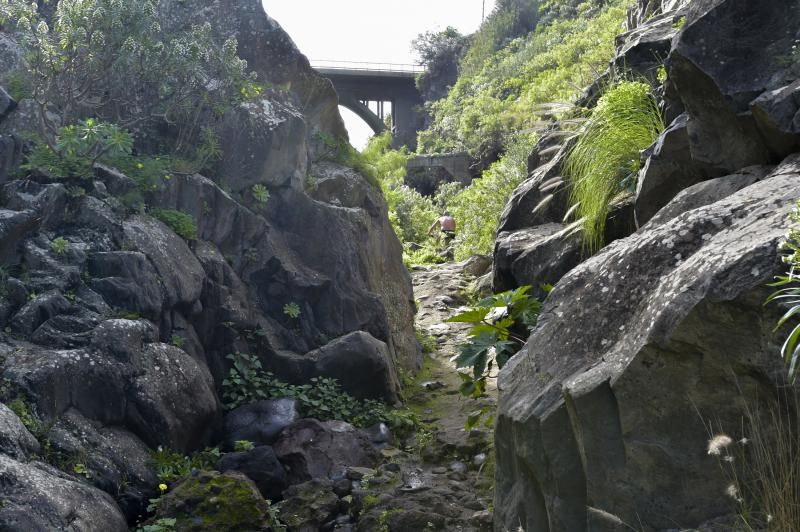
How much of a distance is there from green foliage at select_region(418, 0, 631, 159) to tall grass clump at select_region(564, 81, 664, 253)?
12.8 meters

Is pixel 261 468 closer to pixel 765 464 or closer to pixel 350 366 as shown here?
pixel 350 366

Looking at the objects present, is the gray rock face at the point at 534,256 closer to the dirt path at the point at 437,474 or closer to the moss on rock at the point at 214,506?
the dirt path at the point at 437,474

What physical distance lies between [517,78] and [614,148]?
27935mm

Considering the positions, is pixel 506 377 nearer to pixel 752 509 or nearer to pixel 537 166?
pixel 752 509

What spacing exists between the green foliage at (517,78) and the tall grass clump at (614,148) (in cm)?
1277

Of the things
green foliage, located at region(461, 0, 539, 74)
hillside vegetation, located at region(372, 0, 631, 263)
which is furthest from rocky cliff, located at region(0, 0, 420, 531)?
green foliage, located at region(461, 0, 539, 74)

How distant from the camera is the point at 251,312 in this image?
34.6 ft

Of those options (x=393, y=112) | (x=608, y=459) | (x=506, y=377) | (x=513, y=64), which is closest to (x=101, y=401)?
(x=506, y=377)

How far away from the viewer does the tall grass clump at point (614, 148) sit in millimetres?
8336

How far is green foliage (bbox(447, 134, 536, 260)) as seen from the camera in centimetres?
2047

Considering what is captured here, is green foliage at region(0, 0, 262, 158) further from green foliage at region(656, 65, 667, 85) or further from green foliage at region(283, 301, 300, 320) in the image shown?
green foliage at region(656, 65, 667, 85)

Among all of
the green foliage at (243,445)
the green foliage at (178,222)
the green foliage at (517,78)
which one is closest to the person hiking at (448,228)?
the green foliage at (517,78)

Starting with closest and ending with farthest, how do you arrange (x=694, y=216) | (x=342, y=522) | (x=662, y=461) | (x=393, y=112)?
1. (x=662, y=461)
2. (x=694, y=216)
3. (x=342, y=522)
4. (x=393, y=112)

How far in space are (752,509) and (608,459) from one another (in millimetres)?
730
